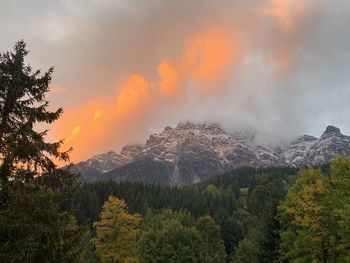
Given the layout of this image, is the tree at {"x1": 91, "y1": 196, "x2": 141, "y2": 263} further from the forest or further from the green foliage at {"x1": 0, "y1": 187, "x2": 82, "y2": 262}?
the green foliage at {"x1": 0, "y1": 187, "x2": 82, "y2": 262}

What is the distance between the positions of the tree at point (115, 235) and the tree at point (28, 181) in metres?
27.4

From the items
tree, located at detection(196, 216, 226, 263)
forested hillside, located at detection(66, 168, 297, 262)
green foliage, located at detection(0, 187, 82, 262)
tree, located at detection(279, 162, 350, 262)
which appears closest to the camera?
green foliage, located at detection(0, 187, 82, 262)

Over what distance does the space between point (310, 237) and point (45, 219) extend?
1001 inches

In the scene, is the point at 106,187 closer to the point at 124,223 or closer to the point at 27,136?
the point at 124,223

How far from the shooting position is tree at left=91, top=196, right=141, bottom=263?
48.0 m

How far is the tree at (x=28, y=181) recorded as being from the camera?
1888 centimetres

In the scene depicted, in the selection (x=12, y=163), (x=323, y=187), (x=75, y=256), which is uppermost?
(x=323, y=187)

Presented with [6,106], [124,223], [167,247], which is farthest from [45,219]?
[167,247]

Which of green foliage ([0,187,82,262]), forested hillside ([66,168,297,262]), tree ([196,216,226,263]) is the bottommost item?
green foliage ([0,187,82,262])

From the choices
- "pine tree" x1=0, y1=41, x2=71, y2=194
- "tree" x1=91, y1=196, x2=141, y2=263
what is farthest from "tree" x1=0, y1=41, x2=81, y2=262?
"tree" x1=91, y1=196, x2=141, y2=263

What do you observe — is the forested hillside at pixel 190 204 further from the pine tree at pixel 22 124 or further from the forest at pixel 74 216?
the pine tree at pixel 22 124

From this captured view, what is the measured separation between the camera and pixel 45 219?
20250 mm

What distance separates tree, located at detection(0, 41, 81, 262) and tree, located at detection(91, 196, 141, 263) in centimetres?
2741

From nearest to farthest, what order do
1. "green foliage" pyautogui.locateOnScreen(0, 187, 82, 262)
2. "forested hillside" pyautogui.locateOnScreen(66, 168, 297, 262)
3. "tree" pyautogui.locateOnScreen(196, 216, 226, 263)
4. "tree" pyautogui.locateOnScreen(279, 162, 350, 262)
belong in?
"green foliage" pyautogui.locateOnScreen(0, 187, 82, 262) → "tree" pyautogui.locateOnScreen(279, 162, 350, 262) → "tree" pyautogui.locateOnScreen(196, 216, 226, 263) → "forested hillside" pyautogui.locateOnScreen(66, 168, 297, 262)
